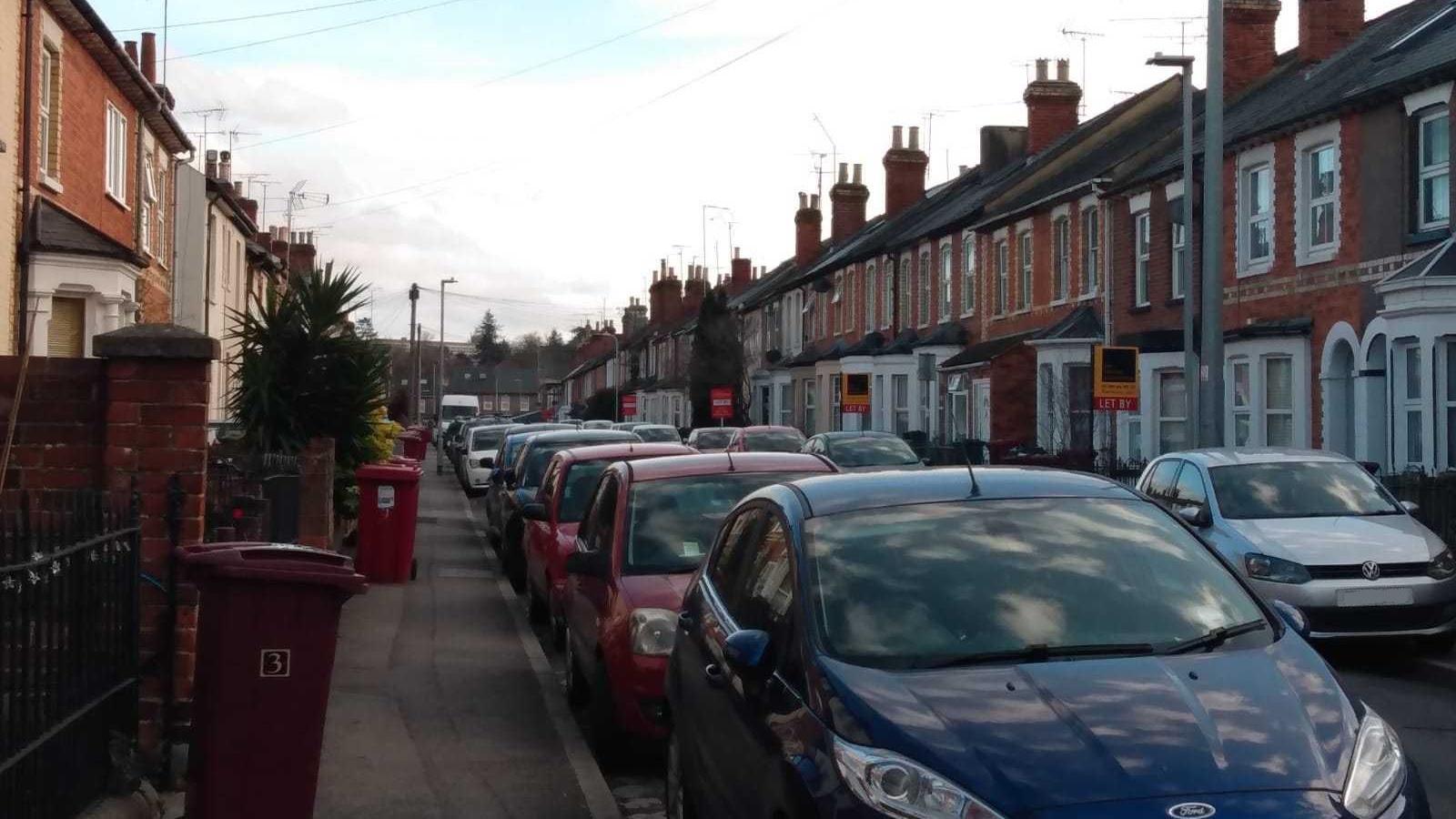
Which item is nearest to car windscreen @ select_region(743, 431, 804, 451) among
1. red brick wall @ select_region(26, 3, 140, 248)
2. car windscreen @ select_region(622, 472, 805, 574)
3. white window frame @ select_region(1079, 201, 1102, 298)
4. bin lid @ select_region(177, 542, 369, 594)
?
white window frame @ select_region(1079, 201, 1102, 298)

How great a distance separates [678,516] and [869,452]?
1458 centimetres

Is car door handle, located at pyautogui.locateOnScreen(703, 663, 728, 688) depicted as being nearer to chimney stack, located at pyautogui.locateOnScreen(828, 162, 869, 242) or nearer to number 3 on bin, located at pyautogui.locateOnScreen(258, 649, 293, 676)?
number 3 on bin, located at pyautogui.locateOnScreen(258, 649, 293, 676)

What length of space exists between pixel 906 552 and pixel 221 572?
9.10 feet

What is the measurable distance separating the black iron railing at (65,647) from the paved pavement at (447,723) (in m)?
1.19

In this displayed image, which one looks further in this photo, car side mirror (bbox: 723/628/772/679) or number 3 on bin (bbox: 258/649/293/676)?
number 3 on bin (bbox: 258/649/293/676)

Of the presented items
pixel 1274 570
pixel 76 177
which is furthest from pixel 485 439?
pixel 1274 570

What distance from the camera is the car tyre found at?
19.6ft

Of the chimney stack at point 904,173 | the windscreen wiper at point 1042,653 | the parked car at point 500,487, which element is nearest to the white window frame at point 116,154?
the parked car at point 500,487

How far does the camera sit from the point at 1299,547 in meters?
11.6

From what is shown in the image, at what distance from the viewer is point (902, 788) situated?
13.2 ft

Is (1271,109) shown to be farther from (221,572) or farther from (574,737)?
(221,572)

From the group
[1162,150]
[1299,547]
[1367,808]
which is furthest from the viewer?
[1162,150]

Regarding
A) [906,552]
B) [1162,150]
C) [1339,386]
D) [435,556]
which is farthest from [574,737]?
[1162,150]

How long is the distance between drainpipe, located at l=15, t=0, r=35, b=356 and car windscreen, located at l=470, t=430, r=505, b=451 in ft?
59.0
